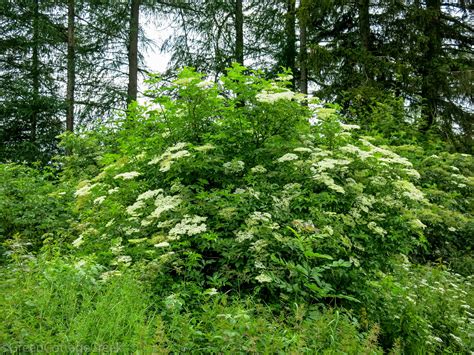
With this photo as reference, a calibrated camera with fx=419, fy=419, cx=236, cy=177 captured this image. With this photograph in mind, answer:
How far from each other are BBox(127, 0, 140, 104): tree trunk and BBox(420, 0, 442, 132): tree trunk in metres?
8.89

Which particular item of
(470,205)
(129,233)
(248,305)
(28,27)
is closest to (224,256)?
(248,305)

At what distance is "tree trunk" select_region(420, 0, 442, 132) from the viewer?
12.3 metres

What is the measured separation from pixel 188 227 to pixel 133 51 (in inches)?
447

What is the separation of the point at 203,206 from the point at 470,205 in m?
6.89

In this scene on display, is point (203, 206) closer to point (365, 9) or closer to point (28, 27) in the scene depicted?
point (365, 9)

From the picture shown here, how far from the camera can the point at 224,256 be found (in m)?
3.69

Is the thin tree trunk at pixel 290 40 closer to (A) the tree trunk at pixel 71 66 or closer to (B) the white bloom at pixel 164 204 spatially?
(A) the tree trunk at pixel 71 66

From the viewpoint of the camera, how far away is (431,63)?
1251cm

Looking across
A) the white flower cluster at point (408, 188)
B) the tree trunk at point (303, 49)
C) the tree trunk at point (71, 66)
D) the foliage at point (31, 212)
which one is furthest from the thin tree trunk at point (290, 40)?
the white flower cluster at point (408, 188)

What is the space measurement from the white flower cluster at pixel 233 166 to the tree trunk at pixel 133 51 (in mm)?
10030

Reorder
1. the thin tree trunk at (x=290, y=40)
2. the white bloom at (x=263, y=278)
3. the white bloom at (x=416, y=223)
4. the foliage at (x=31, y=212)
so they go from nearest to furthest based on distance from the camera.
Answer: the white bloom at (x=263, y=278)
the white bloom at (x=416, y=223)
the foliage at (x=31, y=212)
the thin tree trunk at (x=290, y=40)

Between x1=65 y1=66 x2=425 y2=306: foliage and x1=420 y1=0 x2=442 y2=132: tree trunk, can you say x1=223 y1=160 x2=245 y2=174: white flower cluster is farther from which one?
x1=420 y1=0 x2=442 y2=132: tree trunk

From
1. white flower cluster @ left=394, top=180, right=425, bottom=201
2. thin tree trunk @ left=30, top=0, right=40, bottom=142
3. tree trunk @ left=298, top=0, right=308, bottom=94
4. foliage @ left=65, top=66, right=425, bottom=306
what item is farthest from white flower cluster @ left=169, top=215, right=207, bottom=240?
thin tree trunk @ left=30, top=0, right=40, bottom=142

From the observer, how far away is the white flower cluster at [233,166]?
13.6 feet
